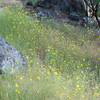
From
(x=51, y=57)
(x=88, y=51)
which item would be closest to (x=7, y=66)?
(x=51, y=57)

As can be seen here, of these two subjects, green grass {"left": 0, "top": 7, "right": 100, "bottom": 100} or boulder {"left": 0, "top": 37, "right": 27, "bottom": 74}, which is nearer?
green grass {"left": 0, "top": 7, "right": 100, "bottom": 100}

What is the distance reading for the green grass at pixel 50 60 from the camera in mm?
6180

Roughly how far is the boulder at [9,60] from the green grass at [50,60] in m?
0.17

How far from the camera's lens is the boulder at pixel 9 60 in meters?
6.91

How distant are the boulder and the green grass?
0.56 ft

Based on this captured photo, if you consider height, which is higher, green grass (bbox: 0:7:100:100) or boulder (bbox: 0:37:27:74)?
boulder (bbox: 0:37:27:74)

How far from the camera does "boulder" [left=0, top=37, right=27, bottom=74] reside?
22.7 feet

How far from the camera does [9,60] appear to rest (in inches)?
285

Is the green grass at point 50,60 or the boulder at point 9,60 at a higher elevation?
the boulder at point 9,60

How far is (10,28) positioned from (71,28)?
11.7 feet

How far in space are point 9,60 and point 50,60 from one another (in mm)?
1616

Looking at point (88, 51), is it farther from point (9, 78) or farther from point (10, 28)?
point (9, 78)

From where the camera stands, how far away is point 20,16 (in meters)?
12.4

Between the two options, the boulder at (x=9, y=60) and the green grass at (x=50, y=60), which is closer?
the green grass at (x=50, y=60)
